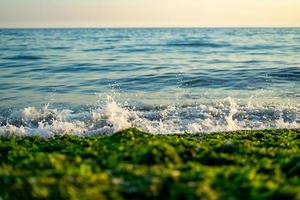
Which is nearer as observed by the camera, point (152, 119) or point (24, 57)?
point (152, 119)


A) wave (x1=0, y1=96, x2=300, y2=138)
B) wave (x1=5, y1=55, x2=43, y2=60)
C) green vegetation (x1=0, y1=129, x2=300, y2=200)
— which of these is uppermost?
green vegetation (x1=0, y1=129, x2=300, y2=200)

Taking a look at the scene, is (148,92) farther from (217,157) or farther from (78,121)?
(217,157)

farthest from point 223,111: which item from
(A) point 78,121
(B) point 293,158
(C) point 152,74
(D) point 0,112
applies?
(C) point 152,74

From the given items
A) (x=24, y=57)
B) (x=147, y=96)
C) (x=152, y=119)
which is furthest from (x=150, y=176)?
(x=24, y=57)

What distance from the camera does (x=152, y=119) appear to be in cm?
1565

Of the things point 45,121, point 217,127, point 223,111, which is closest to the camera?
point 217,127

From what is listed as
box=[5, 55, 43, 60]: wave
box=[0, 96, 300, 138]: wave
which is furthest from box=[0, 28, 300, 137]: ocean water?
box=[5, 55, 43, 60]: wave

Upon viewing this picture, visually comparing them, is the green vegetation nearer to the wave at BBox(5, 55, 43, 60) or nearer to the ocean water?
the ocean water

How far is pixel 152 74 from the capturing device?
28609mm

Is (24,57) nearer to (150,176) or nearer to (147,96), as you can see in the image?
(147,96)

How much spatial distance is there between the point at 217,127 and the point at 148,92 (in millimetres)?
8488

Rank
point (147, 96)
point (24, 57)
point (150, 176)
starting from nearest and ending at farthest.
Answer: point (150, 176)
point (147, 96)
point (24, 57)

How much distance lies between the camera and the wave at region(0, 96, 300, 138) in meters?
13.8

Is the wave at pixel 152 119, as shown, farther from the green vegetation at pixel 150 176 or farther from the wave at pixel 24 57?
the wave at pixel 24 57
